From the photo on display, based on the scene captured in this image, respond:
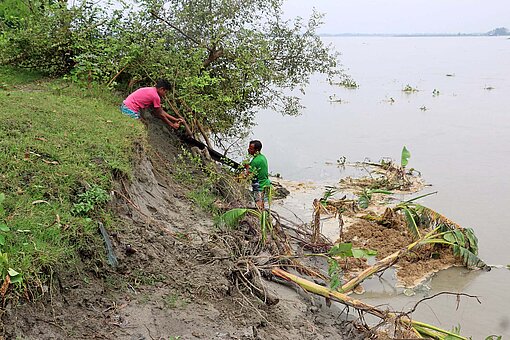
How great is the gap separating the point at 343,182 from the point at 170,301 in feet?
29.1

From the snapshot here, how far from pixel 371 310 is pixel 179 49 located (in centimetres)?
690

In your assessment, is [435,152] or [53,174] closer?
[53,174]

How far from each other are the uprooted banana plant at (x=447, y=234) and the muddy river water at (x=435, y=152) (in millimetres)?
382

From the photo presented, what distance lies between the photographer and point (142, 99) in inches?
330

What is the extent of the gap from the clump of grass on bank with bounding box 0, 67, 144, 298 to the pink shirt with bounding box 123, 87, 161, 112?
0.58 meters

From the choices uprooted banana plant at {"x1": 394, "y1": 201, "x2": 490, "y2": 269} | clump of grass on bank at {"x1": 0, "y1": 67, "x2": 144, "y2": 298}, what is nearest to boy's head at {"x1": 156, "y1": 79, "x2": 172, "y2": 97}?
clump of grass on bank at {"x1": 0, "y1": 67, "x2": 144, "y2": 298}

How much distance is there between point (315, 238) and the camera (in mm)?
7738

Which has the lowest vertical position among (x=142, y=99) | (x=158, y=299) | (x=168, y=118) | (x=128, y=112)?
(x=158, y=299)

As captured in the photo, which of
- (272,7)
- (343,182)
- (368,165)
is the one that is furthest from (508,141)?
(272,7)

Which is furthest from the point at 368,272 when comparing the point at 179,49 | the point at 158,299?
the point at 179,49

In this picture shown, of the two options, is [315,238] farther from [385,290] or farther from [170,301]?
[170,301]

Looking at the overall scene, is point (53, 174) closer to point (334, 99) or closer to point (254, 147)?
point (254, 147)

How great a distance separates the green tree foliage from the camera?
927cm

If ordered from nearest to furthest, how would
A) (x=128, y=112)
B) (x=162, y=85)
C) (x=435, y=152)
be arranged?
(x=128, y=112) → (x=162, y=85) → (x=435, y=152)
